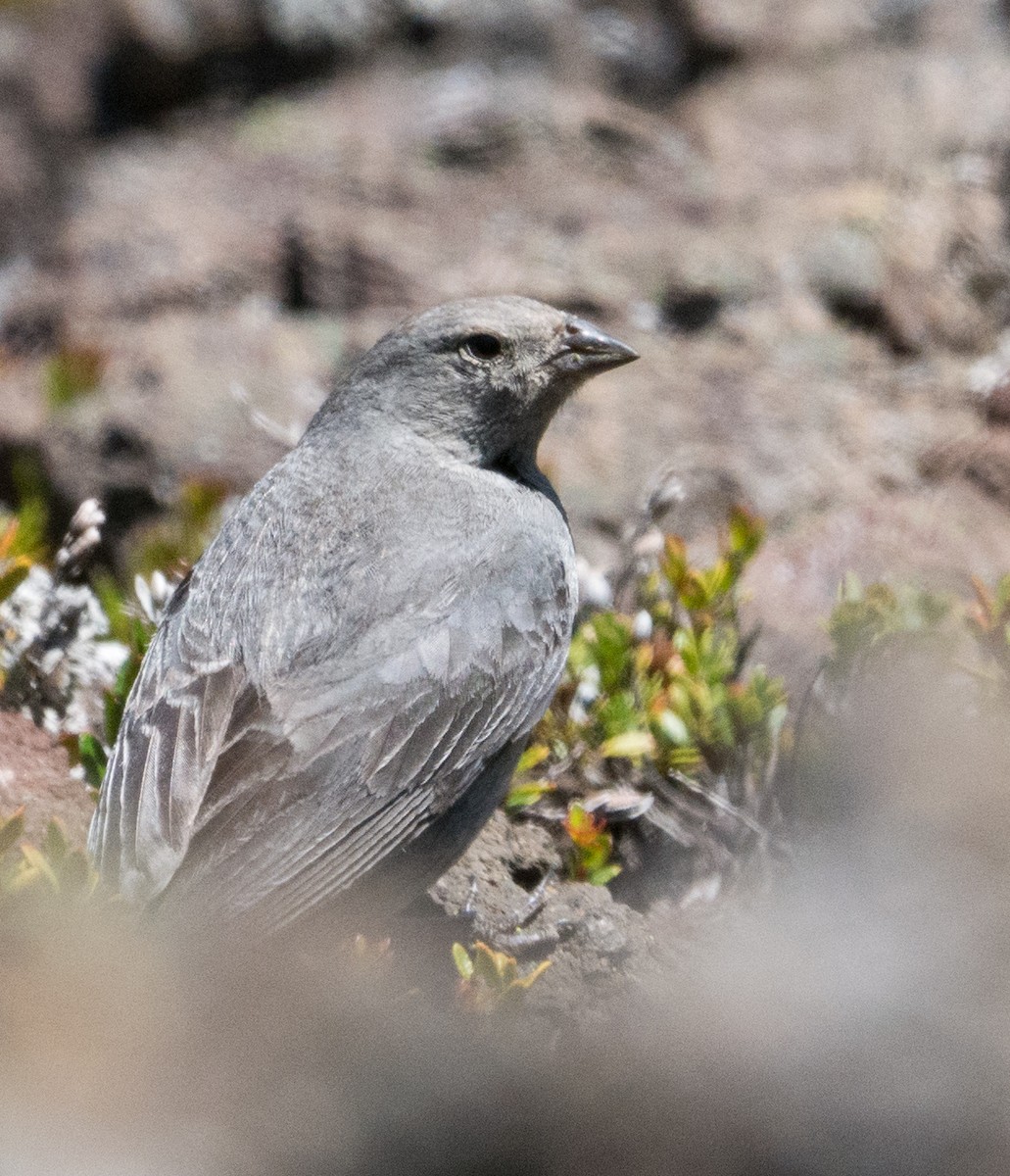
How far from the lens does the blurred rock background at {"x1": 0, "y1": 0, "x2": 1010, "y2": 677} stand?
6.20 m

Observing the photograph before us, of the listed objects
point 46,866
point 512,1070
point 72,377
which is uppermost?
point 512,1070

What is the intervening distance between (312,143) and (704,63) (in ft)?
7.48

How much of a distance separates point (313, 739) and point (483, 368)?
4.47ft

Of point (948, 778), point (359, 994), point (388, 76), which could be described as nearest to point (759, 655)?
point (948, 778)

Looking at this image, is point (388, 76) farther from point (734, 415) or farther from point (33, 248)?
point (734, 415)

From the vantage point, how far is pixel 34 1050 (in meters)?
1.86

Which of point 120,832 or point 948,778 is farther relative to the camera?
point 120,832

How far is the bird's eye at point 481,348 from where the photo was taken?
14.5 ft

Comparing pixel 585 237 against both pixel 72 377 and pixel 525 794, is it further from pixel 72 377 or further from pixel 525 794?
pixel 525 794

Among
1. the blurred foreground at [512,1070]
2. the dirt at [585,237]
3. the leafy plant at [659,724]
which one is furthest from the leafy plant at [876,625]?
the blurred foreground at [512,1070]

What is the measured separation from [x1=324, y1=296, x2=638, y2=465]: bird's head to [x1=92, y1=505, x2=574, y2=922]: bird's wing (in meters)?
0.55

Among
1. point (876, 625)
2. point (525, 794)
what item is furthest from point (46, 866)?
point (876, 625)

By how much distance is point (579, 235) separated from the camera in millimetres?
7137

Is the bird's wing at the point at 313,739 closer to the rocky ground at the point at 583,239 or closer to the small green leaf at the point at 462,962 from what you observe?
the small green leaf at the point at 462,962
